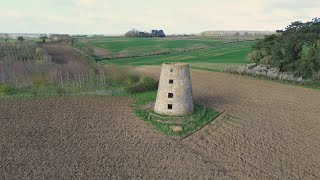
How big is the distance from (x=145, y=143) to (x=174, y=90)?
771 centimetres

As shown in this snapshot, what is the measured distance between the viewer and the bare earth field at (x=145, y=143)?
24.9 meters

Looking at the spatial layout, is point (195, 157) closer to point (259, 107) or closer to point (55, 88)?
point (259, 107)

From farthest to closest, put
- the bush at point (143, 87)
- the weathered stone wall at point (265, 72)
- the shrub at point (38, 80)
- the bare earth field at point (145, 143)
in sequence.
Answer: the weathered stone wall at point (265, 72) < the shrub at point (38, 80) < the bush at point (143, 87) < the bare earth field at point (145, 143)

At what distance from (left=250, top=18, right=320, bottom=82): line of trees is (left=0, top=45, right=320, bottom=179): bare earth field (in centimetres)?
1247

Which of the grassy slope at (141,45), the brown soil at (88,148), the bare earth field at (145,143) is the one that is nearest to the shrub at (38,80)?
the bare earth field at (145,143)

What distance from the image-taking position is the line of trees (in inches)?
2136

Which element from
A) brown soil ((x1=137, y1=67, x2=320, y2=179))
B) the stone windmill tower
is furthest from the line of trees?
the stone windmill tower

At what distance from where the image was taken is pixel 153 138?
102 feet

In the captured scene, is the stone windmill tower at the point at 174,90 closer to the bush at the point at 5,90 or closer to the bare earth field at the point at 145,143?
the bare earth field at the point at 145,143

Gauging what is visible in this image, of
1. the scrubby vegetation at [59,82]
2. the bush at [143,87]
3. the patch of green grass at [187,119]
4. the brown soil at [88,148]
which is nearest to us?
the brown soil at [88,148]

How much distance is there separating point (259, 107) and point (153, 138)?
16.6 meters

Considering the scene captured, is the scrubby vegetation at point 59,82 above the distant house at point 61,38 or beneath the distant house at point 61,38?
beneath

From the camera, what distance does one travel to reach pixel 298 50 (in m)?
57.5

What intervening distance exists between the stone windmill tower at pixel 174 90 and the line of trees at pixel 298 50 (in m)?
27.4
